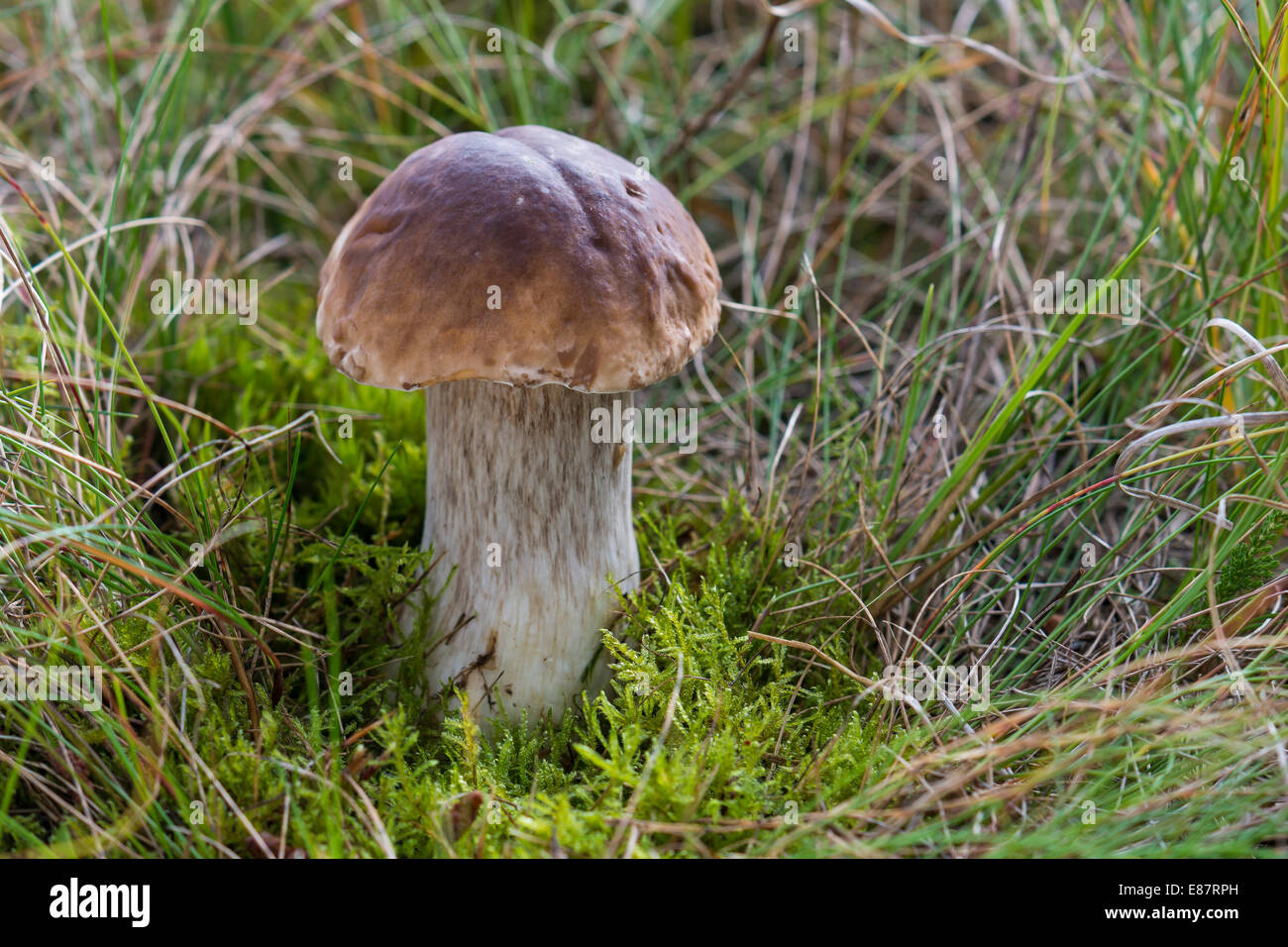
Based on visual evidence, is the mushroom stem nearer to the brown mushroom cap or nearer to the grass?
the grass

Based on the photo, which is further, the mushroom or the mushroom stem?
the mushroom stem

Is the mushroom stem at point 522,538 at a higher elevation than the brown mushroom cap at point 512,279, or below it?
below

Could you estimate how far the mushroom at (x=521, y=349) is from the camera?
1.43m

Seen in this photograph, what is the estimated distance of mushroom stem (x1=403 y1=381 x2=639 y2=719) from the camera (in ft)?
5.65

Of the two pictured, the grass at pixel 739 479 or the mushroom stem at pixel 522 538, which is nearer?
the grass at pixel 739 479

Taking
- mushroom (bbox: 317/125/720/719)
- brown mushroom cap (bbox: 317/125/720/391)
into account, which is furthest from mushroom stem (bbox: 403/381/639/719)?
brown mushroom cap (bbox: 317/125/720/391)

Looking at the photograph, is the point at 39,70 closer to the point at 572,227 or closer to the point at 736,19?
the point at 572,227

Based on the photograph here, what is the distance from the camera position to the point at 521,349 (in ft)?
4.65

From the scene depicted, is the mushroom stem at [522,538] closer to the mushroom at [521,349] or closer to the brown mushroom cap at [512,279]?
the mushroom at [521,349]

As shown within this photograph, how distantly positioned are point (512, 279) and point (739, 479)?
119 centimetres

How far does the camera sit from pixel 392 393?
240 centimetres

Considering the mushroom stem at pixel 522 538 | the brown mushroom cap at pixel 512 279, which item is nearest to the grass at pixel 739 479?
the mushroom stem at pixel 522 538
